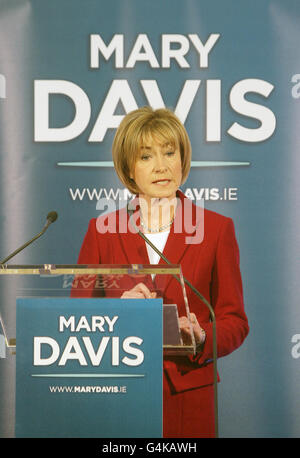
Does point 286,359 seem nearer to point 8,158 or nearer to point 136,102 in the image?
point 136,102

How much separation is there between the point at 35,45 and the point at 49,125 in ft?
1.60

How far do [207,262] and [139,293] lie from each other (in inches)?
45.9

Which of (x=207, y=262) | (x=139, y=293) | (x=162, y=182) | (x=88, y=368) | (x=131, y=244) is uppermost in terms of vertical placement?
(x=162, y=182)

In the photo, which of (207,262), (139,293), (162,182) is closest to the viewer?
(139,293)

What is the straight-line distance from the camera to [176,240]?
313 centimetres

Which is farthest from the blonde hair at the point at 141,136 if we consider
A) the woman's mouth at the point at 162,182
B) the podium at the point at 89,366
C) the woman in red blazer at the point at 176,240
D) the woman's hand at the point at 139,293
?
the podium at the point at 89,366

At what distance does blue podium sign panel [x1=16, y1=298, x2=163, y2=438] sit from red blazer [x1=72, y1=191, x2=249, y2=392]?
1038 mm

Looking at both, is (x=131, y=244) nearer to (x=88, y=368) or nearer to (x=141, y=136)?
(x=141, y=136)

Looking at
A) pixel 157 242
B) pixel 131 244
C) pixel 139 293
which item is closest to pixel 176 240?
pixel 157 242

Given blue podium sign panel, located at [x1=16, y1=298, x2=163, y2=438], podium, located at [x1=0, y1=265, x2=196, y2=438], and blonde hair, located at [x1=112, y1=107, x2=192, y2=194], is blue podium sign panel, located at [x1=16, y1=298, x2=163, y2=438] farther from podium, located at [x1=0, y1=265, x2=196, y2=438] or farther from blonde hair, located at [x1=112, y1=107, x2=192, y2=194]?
blonde hair, located at [x1=112, y1=107, x2=192, y2=194]

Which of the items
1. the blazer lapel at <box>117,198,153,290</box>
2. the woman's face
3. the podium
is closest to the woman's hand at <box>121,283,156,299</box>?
the podium

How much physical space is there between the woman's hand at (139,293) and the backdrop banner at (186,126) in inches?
56.7

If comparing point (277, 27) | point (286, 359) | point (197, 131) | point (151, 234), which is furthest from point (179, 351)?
point (277, 27)

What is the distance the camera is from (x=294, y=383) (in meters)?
3.34
